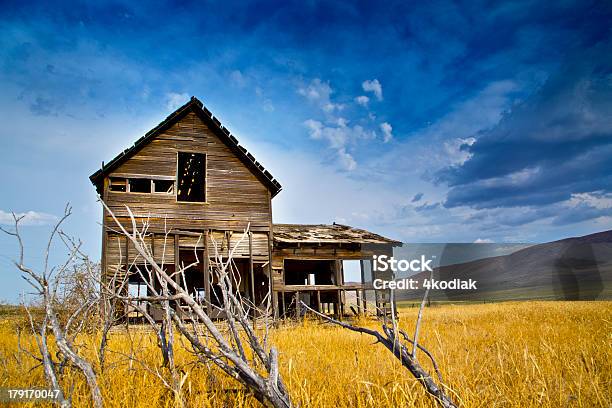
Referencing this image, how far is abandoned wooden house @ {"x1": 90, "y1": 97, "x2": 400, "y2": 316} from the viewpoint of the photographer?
530 inches

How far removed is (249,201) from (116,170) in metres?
4.90

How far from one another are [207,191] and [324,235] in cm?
552

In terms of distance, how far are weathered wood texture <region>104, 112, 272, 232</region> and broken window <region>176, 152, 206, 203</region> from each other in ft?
2.11

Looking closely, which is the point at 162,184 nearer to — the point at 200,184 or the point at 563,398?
the point at 200,184

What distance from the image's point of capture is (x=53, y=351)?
6266mm

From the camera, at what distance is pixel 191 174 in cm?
1805

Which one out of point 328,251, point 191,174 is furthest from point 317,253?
point 191,174

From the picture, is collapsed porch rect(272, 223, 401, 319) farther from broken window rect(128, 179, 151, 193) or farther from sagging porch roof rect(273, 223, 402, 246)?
broken window rect(128, 179, 151, 193)

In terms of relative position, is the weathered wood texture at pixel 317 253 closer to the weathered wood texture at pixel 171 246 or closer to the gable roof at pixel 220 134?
the weathered wood texture at pixel 171 246

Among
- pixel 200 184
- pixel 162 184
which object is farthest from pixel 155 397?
pixel 200 184

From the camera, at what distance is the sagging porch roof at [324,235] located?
1580cm

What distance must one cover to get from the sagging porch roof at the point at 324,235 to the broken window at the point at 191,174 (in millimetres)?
3746

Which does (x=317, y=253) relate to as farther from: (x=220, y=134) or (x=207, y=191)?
(x=220, y=134)

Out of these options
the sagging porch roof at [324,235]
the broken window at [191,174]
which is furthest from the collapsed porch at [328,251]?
the broken window at [191,174]
